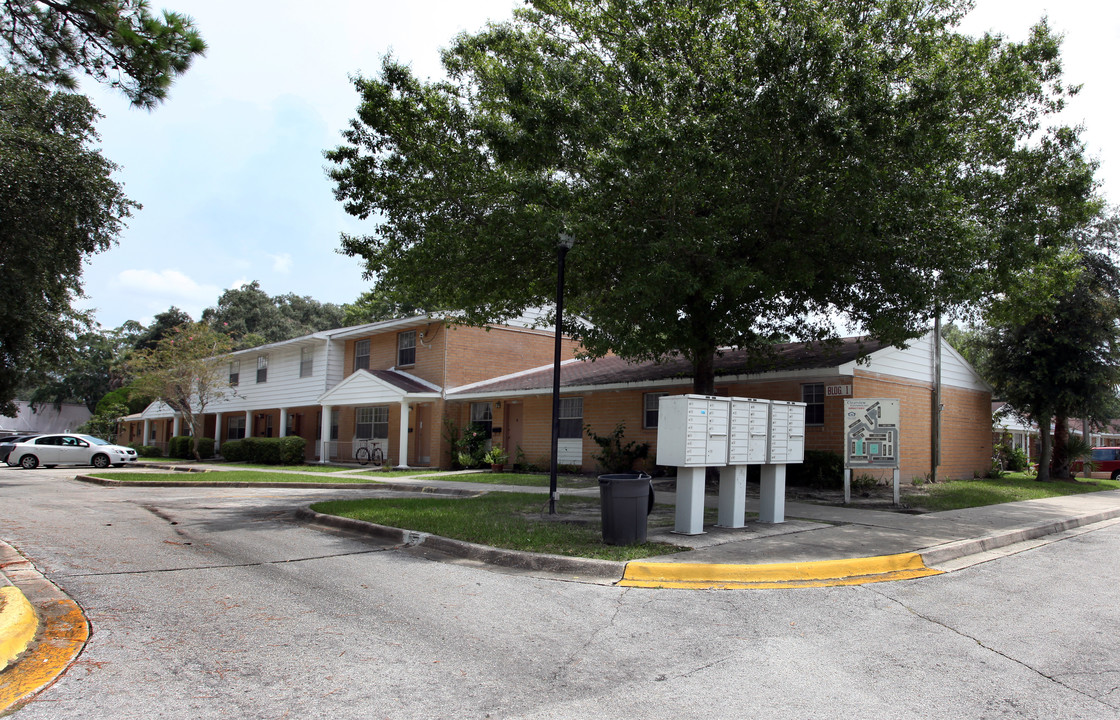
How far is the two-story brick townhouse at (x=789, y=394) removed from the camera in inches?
695

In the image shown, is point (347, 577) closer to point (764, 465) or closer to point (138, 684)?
point (138, 684)

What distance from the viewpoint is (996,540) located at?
989 centimetres

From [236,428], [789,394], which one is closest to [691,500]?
[789,394]

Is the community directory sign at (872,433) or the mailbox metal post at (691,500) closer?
the mailbox metal post at (691,500)

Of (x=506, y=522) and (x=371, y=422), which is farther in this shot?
(x=371, y=422)

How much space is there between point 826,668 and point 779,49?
9.30 metres

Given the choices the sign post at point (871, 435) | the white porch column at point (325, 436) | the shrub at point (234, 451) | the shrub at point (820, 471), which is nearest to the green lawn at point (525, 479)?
the shrub at point (820, 471)

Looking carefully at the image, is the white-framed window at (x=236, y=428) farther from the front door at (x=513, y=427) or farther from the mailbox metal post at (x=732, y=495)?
the mailbox metal post at (x=732, y=495)

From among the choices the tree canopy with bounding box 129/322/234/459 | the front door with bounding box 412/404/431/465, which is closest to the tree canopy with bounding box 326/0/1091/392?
the front door with bounding box 412/404/431/465

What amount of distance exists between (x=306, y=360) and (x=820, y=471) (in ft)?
79.6

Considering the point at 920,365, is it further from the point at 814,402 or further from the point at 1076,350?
the point at 1076,350

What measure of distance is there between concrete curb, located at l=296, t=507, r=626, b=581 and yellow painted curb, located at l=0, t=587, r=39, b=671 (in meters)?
4.20

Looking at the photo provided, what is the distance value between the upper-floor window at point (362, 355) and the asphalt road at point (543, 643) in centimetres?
2241

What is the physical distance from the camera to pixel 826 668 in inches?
183
